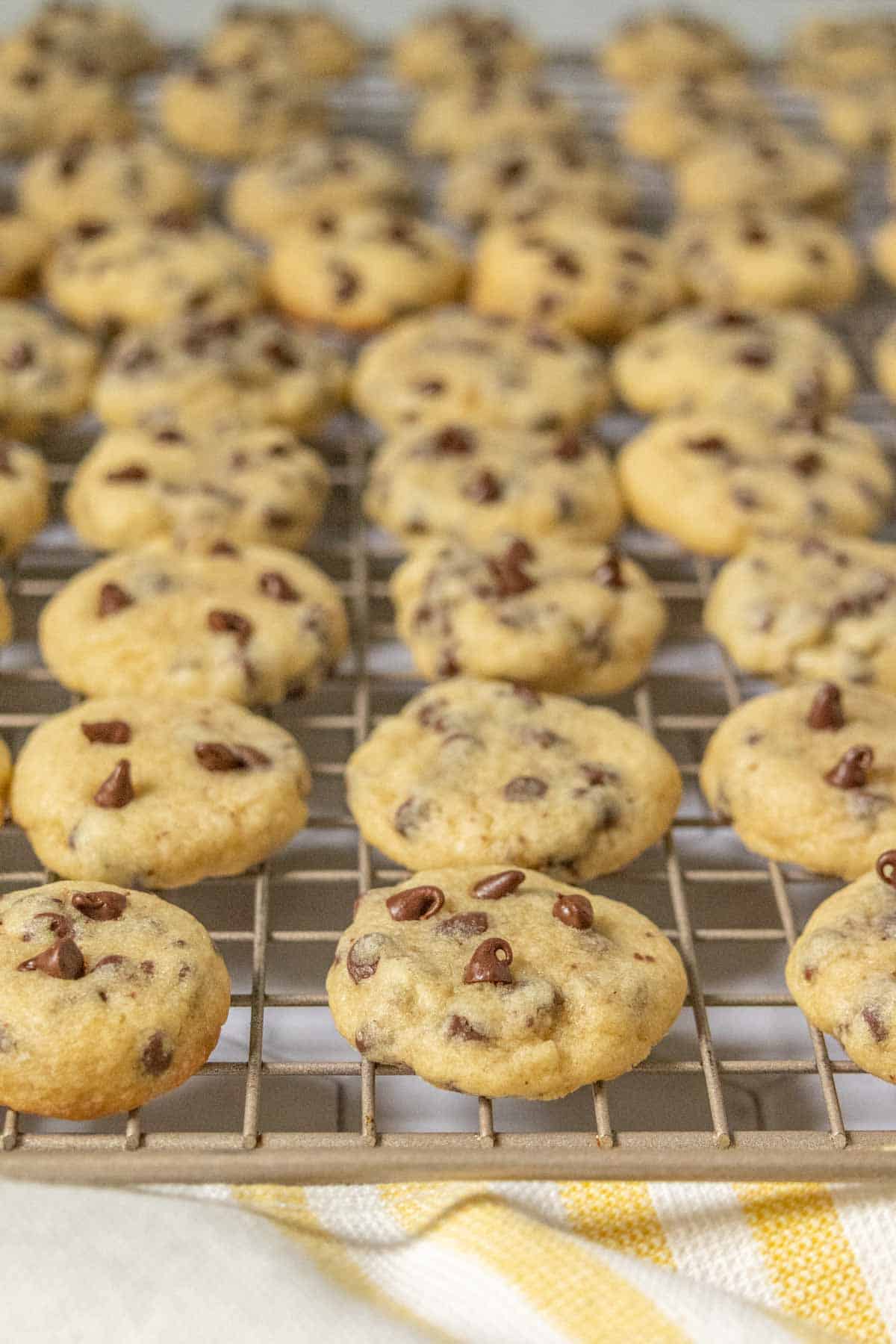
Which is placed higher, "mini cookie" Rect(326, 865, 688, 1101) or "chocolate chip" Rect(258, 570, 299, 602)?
"chocolate chip" Rect(258, 570, 299, 602)

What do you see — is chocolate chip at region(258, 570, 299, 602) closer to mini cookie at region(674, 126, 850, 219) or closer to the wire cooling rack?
the wire cooling rack

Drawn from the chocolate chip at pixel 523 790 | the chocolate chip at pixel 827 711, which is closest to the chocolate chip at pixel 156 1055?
the chocolate chip at pixel 523 790

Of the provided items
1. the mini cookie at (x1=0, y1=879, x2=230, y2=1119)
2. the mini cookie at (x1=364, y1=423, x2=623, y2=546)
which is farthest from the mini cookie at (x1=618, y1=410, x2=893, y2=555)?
the mini cookie at (x1=0, y1=879, x2=230, y2=1119)

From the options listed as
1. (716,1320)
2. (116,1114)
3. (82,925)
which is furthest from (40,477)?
(716,1320)

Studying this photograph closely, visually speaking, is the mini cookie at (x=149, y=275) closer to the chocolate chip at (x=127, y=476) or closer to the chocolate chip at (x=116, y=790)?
the chocolate chip at (x=127, y=476)

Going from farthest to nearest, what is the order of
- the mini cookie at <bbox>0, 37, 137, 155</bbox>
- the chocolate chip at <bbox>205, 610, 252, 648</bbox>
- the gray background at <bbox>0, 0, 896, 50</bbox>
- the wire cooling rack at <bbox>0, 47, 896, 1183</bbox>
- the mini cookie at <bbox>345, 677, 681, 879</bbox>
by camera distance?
the gray background at <bbox>0, 0, 896, 50</bbox> < the mini cookie at <bbox>0, 37, 137, 155</bbox> < the chocolate chip at <bbox>205, 610, 252, 648</bbox> < the mini cookie at <bbox>345, 677, 681, 879</bbox> < the wire cooling rack at <bbox>0, 47, 896, 1183</bbox>

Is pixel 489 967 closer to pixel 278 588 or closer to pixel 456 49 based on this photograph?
pixel 278 588

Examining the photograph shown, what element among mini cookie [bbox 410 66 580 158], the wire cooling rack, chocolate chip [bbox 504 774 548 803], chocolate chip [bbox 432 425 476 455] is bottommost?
the wire cooling rack
